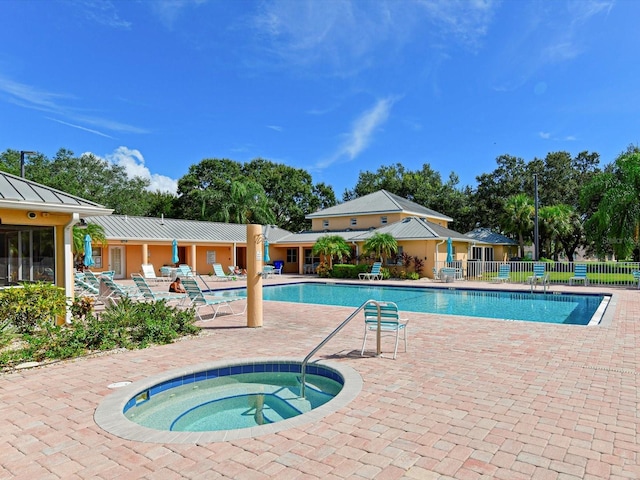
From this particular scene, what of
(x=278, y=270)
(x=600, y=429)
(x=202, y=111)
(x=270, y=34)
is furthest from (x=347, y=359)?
(x=202, y=111)

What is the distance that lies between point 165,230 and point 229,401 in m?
26.9

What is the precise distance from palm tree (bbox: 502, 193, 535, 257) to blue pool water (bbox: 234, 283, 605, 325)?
18.7m

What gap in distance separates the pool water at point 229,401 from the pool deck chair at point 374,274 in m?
20.2

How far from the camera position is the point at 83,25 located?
1734 centimetres

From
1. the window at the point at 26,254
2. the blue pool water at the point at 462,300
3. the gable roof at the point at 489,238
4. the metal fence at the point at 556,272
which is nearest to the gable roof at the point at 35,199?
the window at the point at 26,254

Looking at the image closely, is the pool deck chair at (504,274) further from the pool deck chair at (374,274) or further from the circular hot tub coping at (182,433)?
the circular hot tub coping at (182,433)

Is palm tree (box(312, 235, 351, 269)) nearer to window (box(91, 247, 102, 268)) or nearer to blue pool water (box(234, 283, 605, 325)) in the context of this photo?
blue pool water (box(234, 283, 605, 325))

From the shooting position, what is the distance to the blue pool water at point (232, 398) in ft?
17.2

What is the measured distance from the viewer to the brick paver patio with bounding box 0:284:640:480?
3521 millimetres

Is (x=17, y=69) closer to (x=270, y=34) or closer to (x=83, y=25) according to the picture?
(x=83, y=25)

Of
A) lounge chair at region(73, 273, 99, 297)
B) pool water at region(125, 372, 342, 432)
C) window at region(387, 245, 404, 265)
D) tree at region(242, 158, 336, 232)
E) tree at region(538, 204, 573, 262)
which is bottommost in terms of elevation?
pool water at region(125, 372, 342, 432)

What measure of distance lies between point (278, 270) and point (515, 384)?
2772 centimetres

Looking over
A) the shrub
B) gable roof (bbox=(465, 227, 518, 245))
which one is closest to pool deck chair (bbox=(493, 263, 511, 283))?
gable roof (bbox=(465, 227, 518, 245))

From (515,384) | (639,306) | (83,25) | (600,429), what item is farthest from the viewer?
(83,25)
